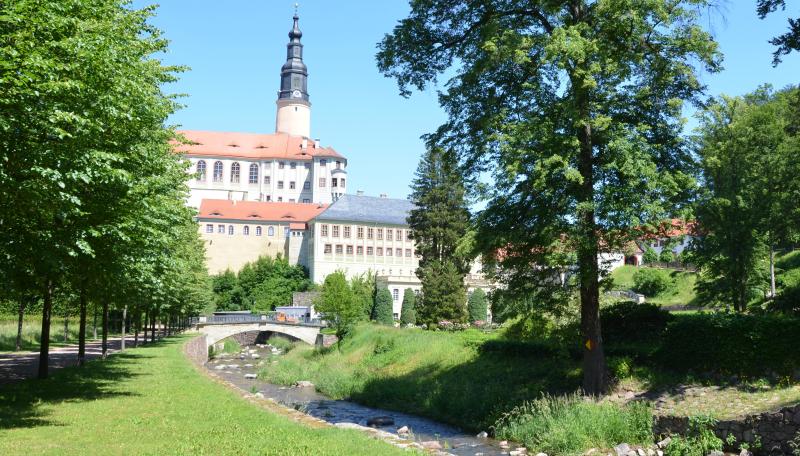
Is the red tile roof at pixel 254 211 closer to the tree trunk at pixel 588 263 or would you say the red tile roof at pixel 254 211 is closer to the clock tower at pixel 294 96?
the clock tower at pixel 294 96

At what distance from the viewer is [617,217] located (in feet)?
50.5

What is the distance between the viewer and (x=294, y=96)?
134 metres

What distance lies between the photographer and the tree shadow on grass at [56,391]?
1196 centimetres

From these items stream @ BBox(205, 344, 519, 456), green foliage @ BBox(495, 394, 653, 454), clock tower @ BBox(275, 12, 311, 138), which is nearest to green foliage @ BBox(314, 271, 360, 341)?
stream @ BBox(205, 344, 519, 456)

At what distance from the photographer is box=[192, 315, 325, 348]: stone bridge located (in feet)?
188

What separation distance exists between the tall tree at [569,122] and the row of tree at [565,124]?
0.12 feet

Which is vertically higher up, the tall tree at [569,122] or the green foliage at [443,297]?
the tall tree at [569,122]

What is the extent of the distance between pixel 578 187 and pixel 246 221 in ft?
300

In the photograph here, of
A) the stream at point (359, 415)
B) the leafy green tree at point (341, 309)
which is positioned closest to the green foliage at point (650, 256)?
the stream at point (359, 415)

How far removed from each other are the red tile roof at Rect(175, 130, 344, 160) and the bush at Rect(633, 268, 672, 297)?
236 feet

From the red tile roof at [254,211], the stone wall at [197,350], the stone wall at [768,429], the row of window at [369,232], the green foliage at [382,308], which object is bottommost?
the stone wall at [197,350]

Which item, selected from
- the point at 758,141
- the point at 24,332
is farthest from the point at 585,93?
the point at 24,332

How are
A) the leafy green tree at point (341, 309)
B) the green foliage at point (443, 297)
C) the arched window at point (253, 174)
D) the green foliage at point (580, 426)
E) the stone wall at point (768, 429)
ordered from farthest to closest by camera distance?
the arched window at point (253, 174)
the green foliage at point (443, 297)
the leafy green tree at point (341, 309)
the green foliage at point (580, 426)
the stone wall at point (768, 429)

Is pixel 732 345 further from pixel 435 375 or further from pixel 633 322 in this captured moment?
pixel 435 375
